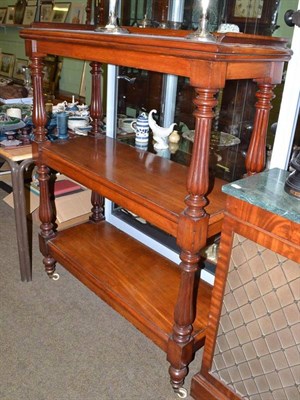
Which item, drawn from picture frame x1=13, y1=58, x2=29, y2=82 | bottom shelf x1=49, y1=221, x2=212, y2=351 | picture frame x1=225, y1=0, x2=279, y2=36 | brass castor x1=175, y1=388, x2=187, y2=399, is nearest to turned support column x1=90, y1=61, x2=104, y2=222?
bottom shelf x1=49, y1=221, x2=212, y2=351

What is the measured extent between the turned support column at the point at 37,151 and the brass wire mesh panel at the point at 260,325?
108 cm

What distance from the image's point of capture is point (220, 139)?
1885mm

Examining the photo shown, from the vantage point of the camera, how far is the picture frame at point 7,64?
4.98 meters

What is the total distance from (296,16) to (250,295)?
0.87 meters

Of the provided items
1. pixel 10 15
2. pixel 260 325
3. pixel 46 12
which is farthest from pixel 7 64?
pixel 260 325

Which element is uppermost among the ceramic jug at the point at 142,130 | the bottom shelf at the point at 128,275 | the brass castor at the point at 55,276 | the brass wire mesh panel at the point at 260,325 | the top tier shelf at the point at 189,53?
the top tier shelf at the point at 189,53

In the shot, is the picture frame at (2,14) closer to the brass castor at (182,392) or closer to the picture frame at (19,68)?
the picture frame at (19,68)

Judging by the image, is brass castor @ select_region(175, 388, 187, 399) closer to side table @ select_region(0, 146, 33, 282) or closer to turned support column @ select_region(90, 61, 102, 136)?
side table @ select_region(0, 146, 33, 282)

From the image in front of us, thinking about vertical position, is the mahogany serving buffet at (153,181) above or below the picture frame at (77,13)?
below

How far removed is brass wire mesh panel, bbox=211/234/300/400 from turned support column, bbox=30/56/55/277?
1.08 metres

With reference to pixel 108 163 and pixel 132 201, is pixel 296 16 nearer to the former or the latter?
pixel 132 201

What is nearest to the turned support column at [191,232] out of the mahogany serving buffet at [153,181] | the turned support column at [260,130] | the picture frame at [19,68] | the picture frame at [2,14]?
the mahogany serving buffet at [153,181]

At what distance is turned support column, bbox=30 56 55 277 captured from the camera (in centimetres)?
175

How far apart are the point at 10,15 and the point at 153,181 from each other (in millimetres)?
4358
